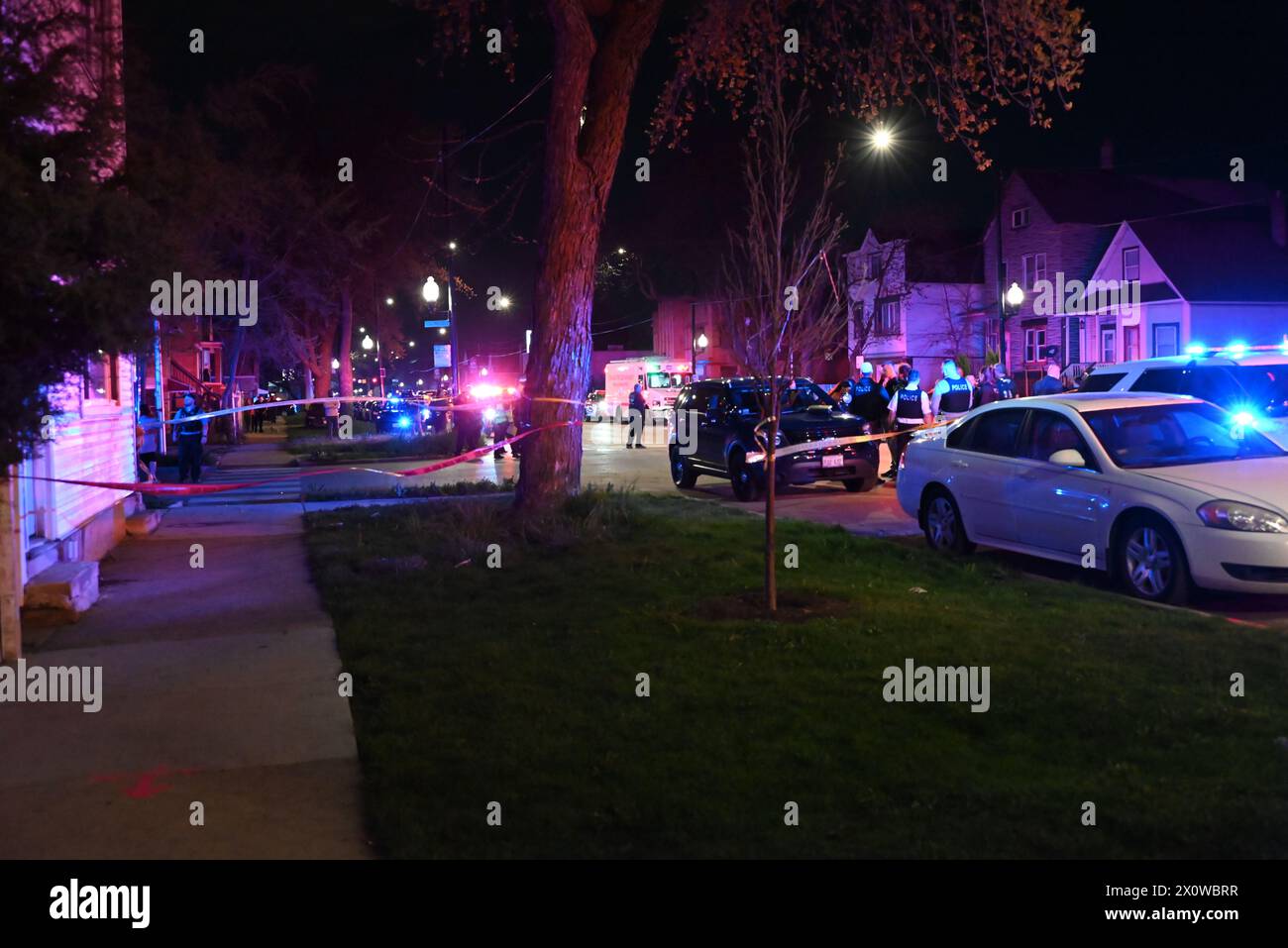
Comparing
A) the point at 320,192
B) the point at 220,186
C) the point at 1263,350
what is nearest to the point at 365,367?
the point at 320,192

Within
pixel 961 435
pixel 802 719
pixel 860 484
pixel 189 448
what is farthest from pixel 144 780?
pixel 189 448

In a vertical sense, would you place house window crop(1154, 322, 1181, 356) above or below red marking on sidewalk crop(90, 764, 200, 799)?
above

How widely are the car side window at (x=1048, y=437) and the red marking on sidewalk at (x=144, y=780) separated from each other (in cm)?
737

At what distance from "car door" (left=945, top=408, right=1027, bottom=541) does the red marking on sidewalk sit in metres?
7.36

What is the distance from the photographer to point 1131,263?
45.8m

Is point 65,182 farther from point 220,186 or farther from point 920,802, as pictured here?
point 220,186

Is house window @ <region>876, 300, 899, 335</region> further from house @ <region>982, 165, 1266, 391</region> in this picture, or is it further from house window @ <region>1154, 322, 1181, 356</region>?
house window @ <region>1154, 322, 1181, 356</region>

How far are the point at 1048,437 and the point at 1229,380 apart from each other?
4.57 m

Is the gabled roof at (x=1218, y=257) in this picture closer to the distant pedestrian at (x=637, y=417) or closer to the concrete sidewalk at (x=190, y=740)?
the distant pedestrian at (x=637, y=417)

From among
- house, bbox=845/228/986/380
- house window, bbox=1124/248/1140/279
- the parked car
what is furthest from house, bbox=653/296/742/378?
the parked car

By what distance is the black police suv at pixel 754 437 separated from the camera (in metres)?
17.1

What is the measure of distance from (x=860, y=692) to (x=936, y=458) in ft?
18.8

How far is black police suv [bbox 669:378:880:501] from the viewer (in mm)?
17125

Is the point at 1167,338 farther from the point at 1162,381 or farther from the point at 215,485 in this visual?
the point at 215,485
